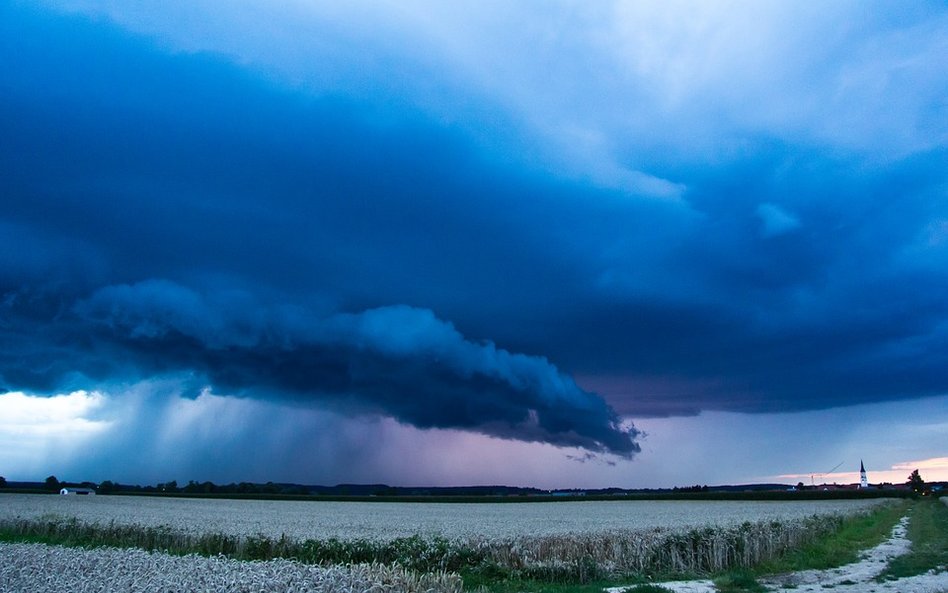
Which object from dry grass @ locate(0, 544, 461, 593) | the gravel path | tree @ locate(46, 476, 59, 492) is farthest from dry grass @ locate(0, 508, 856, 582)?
tree @ locate(46, 476, 59, 492)

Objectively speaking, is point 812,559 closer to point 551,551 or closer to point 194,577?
point 551,551

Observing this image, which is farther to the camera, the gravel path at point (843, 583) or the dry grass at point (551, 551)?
the dry grass at point (551, 551)

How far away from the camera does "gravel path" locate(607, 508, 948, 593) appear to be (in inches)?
730

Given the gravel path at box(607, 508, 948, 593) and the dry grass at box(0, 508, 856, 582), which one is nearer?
the gravel path at box(607, 508, 948, 593)

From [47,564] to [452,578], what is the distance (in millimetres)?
10050

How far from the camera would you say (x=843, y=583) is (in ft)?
65.1

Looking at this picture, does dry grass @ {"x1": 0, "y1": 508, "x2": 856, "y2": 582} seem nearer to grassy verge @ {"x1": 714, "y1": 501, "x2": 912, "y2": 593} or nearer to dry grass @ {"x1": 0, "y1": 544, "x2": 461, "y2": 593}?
grassy verge @ {"x1": 714, "y1": 501, "x2": 912, "y2": 593}

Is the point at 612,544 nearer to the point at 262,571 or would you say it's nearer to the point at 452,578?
the point at 452,578

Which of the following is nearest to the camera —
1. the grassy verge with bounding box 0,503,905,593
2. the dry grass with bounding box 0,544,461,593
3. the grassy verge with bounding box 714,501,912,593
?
the dry grass with bounding box 0,544,461,593

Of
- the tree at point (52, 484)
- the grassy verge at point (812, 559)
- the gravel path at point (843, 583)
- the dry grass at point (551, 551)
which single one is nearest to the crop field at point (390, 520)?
the dry grass at point (551, 551)

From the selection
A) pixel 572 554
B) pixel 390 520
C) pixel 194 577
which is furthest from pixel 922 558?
pixel 390 520

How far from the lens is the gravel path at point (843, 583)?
18.5 metres

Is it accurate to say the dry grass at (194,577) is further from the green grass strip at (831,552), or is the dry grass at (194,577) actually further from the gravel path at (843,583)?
the green grass strip at (831,552)

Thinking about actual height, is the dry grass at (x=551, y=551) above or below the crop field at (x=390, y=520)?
above
